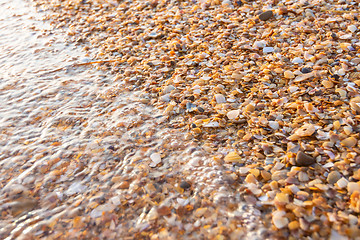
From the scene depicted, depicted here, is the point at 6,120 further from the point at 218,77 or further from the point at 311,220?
the point at 311,220

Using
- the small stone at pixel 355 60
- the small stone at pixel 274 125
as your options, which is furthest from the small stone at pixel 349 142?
the small stone at pixel 355 60

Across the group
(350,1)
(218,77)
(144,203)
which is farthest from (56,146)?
(350,1)

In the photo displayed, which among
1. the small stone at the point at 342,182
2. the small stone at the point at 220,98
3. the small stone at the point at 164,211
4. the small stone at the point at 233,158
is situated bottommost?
the small stone at the point at 164,211

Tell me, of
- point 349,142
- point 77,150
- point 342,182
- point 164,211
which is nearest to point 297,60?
point 349,142

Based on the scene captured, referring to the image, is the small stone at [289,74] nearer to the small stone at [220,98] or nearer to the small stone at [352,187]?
the small stone at [220,98]

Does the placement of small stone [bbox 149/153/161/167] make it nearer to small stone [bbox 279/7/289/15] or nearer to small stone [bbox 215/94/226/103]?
small stone [bbox 215/94/226/103]

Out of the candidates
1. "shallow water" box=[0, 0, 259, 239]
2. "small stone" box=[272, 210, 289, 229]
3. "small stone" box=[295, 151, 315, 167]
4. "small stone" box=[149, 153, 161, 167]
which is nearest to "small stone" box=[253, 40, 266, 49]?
"shallow water" box=[0, 0, 259, 239]
